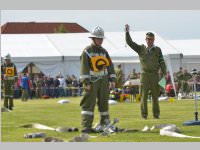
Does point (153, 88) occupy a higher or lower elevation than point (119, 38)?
lower

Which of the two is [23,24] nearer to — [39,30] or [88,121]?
[39,30]

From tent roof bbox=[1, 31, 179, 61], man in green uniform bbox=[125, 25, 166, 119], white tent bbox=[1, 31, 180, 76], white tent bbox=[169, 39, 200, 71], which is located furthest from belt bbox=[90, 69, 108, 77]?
white tent bbox=[169, 39, 200, 71]

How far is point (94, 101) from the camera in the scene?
13.7 meters

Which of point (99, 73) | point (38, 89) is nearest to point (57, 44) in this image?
point (38, 89)

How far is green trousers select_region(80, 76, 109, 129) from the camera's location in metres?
13.6

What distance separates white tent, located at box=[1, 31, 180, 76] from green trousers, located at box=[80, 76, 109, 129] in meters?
25.6

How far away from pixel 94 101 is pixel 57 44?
30.3m

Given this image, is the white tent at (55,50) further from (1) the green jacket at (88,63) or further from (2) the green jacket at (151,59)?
(1) the green jacket at (88,63)

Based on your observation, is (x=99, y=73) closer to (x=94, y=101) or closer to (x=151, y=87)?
(x=94, y=101)

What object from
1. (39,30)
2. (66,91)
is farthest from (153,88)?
(39,30)

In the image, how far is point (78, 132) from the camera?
535 inches

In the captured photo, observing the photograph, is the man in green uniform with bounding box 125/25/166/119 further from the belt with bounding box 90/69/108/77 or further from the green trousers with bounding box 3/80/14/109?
the green trousers with bounding box 3/80/14/109

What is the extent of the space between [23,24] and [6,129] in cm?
11501

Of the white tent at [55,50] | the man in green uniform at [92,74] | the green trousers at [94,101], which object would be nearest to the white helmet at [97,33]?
the man in green uniform at [92,74]
